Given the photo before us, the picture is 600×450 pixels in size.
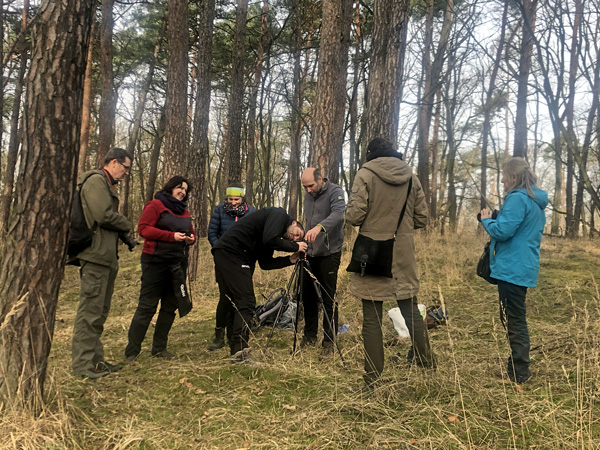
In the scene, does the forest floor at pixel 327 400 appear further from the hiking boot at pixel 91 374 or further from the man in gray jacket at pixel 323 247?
the man in gray jacket at pixel 323 247

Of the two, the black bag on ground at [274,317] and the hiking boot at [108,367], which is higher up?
the black bag on ground at [274,317]

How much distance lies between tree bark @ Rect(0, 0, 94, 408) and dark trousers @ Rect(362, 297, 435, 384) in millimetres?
2237

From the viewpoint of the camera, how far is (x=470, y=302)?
235 inches

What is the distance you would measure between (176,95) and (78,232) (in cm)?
499

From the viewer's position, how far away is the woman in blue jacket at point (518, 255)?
121 inches

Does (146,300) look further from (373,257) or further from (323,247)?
(373,257)

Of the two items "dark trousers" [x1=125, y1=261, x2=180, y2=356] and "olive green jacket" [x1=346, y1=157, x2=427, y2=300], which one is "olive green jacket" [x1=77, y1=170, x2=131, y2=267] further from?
"olive green jacket" [x1=346, y1=157, x2=427, y2=300]

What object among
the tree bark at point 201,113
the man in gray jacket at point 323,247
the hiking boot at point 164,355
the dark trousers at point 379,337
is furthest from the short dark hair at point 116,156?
the tree bark at point 201,113

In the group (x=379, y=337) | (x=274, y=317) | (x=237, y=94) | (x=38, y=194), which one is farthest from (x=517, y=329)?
(x=237, y=94)

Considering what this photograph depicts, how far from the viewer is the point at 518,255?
10.2ft

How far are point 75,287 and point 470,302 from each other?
25.5 feet

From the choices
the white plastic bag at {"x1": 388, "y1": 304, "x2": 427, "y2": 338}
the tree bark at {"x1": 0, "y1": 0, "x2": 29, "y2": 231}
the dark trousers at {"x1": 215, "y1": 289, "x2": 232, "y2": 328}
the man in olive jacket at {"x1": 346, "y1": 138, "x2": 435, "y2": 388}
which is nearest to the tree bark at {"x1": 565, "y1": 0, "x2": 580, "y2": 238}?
the white plastic bag at {"x1": 388, "y1": 304, "x2": 427, "y2": 338}

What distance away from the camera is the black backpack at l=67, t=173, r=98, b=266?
346cm

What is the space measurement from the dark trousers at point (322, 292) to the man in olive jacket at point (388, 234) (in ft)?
3.56
